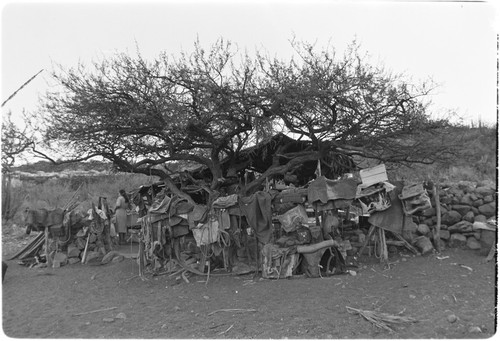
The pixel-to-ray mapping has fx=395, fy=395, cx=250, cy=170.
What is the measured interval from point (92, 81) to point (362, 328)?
A: 8527 millimetres

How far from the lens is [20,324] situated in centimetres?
725

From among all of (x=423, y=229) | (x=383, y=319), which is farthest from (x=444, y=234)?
(x=383, y=319)

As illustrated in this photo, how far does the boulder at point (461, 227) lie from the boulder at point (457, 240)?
13cm

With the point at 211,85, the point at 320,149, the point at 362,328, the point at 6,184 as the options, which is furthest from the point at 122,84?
the point at 6,184

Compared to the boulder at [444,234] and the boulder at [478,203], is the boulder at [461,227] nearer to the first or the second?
the boulder at [444,234]

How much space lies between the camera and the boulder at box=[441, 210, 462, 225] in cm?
1061

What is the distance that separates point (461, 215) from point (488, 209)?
0.69 meters

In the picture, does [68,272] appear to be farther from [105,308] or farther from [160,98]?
[160,98]

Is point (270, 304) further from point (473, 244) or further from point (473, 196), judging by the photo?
point (473, 196)

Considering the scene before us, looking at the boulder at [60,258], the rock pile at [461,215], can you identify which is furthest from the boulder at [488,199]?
the boulder at [60,258]

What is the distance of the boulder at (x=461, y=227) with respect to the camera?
1027 centimetres

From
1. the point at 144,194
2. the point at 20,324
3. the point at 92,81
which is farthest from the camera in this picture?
the point at 144,194

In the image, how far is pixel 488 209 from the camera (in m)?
10.6

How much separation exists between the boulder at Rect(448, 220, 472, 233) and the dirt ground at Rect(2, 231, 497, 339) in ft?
2.50
